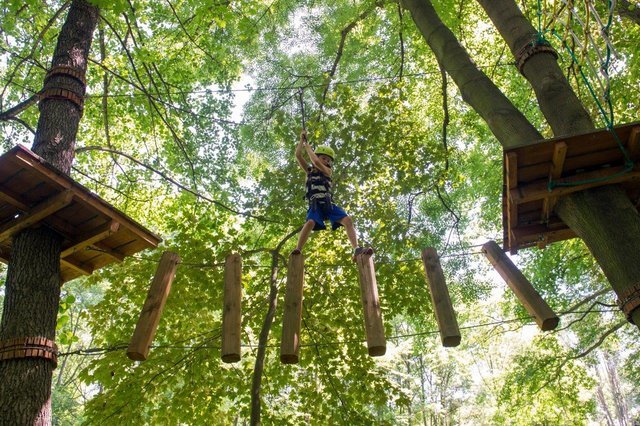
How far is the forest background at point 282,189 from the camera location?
7293 mm

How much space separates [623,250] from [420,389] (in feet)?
63.1

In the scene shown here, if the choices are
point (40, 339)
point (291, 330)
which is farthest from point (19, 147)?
point (291, 330)

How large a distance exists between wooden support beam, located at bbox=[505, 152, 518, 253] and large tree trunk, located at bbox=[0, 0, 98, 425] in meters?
3.75

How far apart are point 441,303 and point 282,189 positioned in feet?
18.3

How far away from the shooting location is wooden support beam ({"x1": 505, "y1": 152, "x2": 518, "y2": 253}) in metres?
3.82

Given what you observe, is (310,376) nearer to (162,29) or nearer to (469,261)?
(469,261)

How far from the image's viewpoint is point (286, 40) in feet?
44.8

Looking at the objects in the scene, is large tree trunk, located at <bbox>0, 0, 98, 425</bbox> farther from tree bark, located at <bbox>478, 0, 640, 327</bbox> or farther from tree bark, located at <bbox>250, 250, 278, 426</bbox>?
tree bark, located at <bbox>478, 0, 640, 327</bbox>

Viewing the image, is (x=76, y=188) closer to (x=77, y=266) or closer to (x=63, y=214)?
(x=63, y=214)

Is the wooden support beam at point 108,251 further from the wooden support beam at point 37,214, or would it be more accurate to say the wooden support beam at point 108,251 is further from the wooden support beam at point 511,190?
the wooden support beam at point 511,190

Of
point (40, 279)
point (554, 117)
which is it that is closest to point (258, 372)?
point (40, 279)

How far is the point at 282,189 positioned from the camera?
352 inches

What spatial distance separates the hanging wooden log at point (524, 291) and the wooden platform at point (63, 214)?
307 cm

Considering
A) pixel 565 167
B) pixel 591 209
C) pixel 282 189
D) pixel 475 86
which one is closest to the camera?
pixel 591 209
